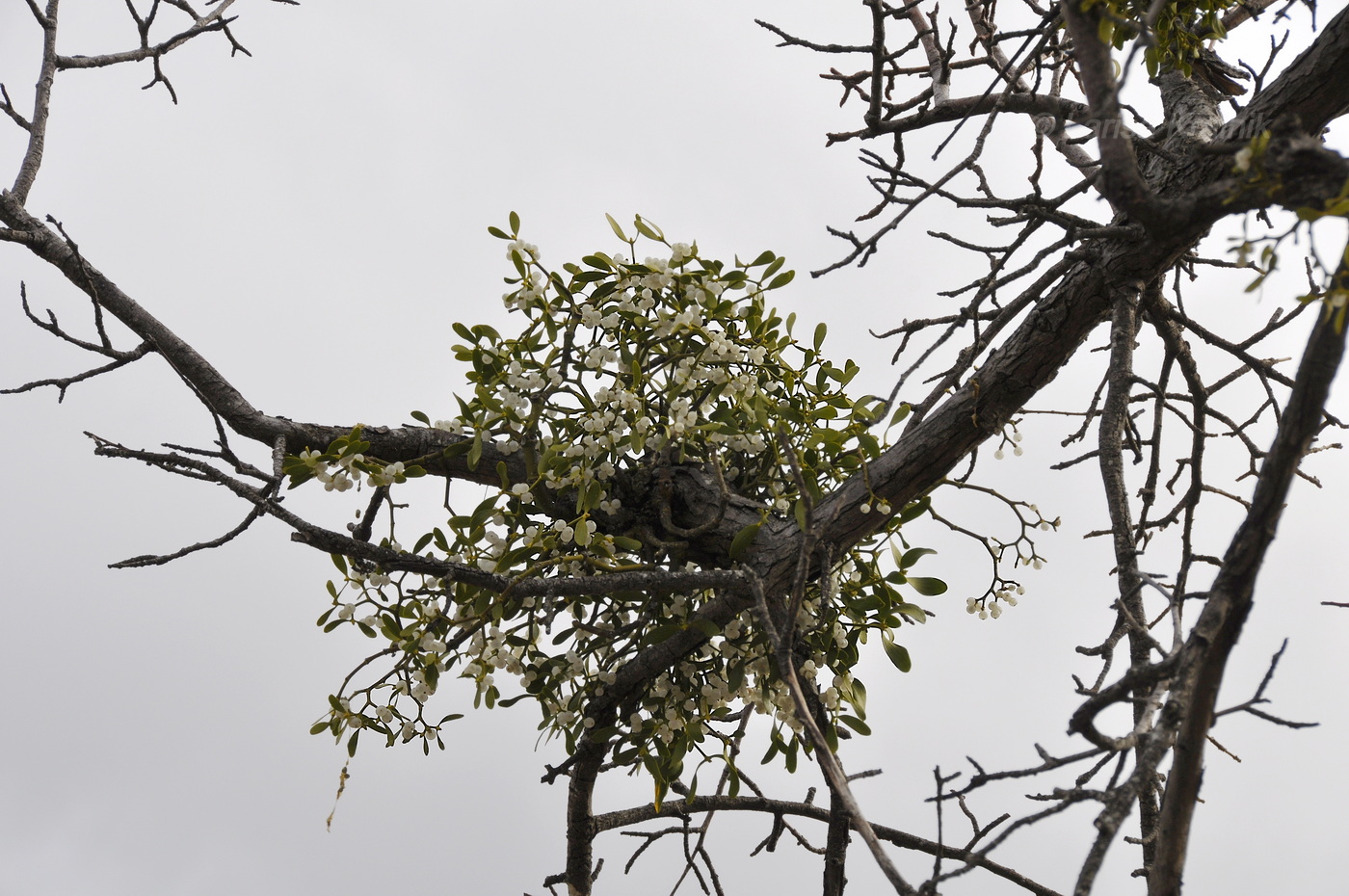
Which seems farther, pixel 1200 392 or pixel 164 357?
pixel 1200 392

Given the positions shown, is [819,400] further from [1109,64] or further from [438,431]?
[1109,64]

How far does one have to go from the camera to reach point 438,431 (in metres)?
1.08

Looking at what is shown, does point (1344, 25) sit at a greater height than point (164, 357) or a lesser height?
greater

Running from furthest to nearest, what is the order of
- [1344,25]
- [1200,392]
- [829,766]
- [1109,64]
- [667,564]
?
[667,564]
[1200,392]
[1344,25]
[829,766]
[1109,64]

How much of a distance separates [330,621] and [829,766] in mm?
545

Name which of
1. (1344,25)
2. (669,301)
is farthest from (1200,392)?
(669,301)

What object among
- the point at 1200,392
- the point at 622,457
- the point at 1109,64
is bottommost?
the point at 1109,64

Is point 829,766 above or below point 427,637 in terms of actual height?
below

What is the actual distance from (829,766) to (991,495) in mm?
560

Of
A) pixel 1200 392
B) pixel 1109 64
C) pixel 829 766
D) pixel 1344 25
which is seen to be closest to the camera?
pixel 1109 64

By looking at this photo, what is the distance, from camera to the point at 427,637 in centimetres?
93

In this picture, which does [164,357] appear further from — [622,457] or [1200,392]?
[1200,392]

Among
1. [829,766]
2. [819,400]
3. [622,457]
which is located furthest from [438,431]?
[829,766]

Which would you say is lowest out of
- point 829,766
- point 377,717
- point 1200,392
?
point 829,766
